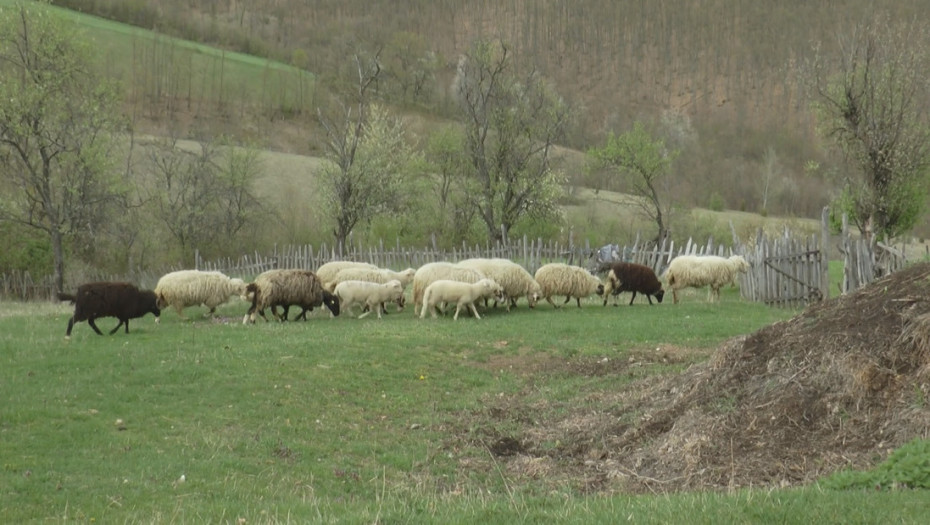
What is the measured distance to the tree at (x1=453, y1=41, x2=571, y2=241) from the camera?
136 ft

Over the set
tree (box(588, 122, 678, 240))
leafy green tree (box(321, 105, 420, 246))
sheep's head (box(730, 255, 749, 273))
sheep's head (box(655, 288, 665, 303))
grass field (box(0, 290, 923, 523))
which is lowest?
grass field (box(0, 290, 923, 523))

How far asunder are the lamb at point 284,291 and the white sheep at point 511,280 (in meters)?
4.55

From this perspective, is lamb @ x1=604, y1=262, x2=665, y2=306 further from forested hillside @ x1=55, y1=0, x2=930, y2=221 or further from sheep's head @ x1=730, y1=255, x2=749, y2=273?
forested hillside @ x1=55, y1=0, x2=930, y2=221

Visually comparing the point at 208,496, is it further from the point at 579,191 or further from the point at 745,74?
the point at 745,74

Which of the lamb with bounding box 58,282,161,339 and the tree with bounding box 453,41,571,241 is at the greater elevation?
the tree with bounding box 453,41,571,241

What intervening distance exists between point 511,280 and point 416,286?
9.22 feet

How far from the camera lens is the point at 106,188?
38344 millimetres

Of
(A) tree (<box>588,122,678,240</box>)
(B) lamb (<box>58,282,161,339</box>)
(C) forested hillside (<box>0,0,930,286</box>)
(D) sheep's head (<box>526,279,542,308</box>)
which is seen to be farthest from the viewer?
(A) tree (<box>588,122,678,240</box>)

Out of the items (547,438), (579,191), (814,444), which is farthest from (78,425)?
(579,191)

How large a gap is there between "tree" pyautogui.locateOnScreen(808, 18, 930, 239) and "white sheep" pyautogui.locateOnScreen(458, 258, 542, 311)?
1535 centimetres

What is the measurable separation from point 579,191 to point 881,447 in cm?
6240

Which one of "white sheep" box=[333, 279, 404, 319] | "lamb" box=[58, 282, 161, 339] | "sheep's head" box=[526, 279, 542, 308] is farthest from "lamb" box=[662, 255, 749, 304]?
"lamb" box=[58, 282, 161, 339]

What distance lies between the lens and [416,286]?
70.5 ft

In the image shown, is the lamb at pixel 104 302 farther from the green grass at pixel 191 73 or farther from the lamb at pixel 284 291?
the green grass at pixel 191 73
